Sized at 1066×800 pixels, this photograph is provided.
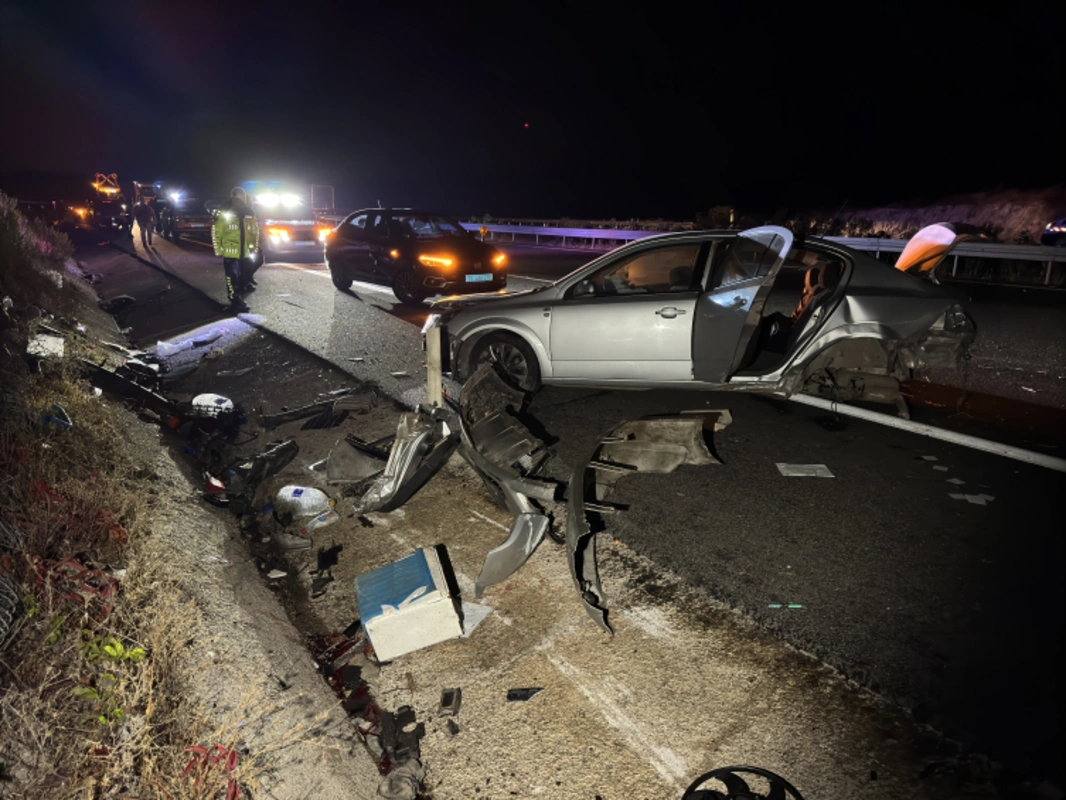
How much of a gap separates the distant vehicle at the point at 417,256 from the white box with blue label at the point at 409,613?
7.83 meters

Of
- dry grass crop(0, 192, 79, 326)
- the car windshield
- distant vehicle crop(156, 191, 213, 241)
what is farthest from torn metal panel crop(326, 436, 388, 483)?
distant vehicle crop(156, 191, 213, 241)

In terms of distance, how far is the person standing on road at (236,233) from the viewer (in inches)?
407

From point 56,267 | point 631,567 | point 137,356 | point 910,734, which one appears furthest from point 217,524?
point 56,267

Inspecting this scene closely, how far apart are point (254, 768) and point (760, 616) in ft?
7.48

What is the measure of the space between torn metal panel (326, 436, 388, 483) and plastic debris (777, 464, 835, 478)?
2.93m

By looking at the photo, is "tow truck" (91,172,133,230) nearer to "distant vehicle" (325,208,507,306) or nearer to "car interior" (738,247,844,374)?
"distant vehicle" (325,208,507,306)

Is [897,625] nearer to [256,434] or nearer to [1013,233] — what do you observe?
[256,434]

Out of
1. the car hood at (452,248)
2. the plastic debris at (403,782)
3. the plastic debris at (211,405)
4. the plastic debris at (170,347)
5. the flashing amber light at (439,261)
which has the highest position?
the car hood at (452,248)

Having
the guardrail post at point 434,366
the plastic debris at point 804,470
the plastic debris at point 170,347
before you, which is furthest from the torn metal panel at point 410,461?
the plastic debris at point 170,347

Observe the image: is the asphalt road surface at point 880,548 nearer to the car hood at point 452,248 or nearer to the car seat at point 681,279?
the car seat at point 681,279

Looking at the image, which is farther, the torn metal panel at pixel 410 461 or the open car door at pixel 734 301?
the open car door at pixel 734 301

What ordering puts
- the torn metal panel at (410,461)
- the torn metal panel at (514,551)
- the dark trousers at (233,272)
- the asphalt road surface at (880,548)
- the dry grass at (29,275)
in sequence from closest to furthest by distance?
the asphalt road surface at (880,548) → the torn metal panel at (514,551) → the torn metal panel at (410,461) → the dry grass at (29,275) → the dark trousers at (233,272)

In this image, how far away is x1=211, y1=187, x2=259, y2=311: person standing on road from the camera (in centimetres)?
1033

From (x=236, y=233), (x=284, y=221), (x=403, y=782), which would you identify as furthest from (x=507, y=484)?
(x=284, y=221)
